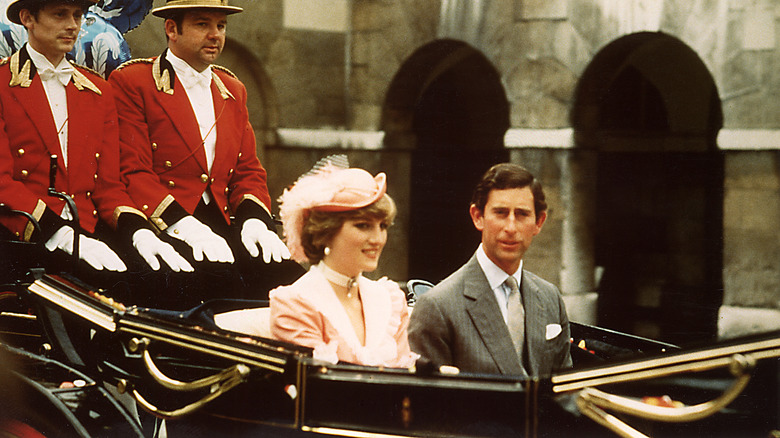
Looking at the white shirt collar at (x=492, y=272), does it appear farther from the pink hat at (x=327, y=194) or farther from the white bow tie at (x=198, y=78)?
the white bow tie at (x=198, y=78)

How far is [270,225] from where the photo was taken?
3.66 metres

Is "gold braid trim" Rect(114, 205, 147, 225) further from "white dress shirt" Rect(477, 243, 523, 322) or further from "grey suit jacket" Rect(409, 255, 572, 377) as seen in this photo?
"white dress shirt" Rect(477, 243, 523, 322)

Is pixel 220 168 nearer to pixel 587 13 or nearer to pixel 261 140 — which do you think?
pixel 261 140

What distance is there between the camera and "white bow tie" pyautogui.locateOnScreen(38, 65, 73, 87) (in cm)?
339

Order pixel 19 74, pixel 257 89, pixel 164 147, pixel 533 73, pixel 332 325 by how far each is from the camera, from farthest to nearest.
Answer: pixel 533 73, pixel 257 89, pixel 164 147, pixel 19 74, pixel 332 325

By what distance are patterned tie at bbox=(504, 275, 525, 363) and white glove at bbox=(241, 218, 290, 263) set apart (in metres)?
1.06

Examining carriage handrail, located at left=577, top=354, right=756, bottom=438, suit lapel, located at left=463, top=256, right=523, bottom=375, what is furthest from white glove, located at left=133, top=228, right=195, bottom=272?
carriage handrail, located at left=577, top=354, right=756, bottom=438

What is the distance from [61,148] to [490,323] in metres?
1.77

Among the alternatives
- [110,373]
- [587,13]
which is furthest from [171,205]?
[587,13]

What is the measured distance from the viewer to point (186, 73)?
3600mm

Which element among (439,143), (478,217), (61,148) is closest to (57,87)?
(61,148)

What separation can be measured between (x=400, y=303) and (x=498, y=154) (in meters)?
3.96

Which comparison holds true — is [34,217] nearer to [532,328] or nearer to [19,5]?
[19,5]

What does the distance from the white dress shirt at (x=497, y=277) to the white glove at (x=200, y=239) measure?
46.2 inches
